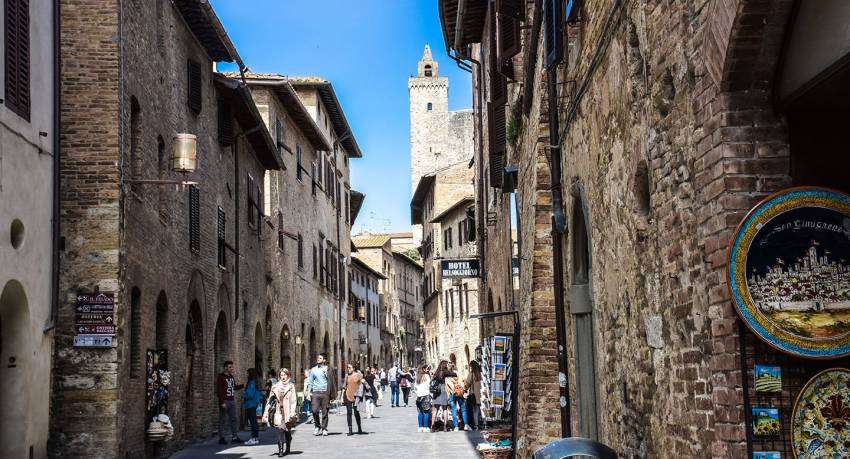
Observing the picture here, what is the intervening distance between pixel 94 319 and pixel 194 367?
6565 mm

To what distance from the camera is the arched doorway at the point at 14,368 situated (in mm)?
11781

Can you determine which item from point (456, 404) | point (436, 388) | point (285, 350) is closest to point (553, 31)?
point (436, 388)

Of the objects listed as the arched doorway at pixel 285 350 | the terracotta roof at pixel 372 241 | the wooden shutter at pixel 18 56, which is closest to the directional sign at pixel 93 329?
the wooden shutter at pixel 18 56

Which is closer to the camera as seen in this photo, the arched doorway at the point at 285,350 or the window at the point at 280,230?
the window at the point at 280,230

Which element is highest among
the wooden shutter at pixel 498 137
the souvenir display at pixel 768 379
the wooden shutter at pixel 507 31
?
the wooden shutter at pixel 507 31

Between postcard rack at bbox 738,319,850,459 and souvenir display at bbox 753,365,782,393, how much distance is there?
0.02 metres

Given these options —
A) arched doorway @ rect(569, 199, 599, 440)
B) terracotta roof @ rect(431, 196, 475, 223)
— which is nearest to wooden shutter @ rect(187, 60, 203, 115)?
arched doorway @ rect(569, 199, 599, 440)

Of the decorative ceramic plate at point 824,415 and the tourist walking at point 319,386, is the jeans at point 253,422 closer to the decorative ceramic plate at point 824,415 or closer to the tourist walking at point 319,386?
the tourist walking at point 319,386

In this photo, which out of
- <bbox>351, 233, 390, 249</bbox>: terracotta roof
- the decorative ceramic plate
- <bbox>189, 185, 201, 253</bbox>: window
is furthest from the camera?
<bbox>351, 233, 390, 249</bbox>: terracotta roof

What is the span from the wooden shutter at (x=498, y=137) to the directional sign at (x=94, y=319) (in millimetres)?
8223

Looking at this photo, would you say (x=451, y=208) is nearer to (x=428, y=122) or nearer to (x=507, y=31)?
(x=507, y=31)

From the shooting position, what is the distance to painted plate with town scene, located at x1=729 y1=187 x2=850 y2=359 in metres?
4.82

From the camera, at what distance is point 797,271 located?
490cm

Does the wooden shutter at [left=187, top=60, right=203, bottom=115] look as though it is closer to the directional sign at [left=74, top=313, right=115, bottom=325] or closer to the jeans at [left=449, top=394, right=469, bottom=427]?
the directional sign at [left=74, top=313, right=115, bottom=325]
